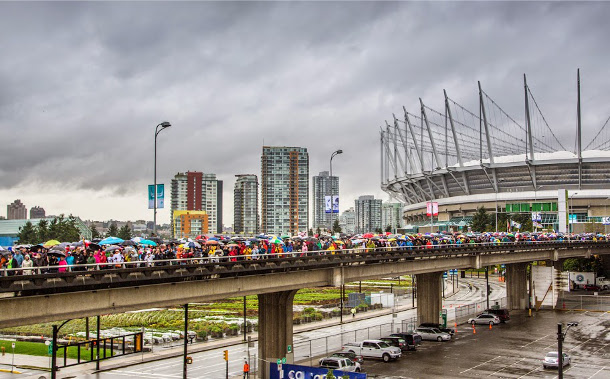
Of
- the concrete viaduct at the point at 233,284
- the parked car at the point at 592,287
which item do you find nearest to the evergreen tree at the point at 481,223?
the parked car at the point at 592,287

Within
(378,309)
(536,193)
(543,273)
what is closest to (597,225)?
(536,193)

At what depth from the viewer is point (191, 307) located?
89.7 meters

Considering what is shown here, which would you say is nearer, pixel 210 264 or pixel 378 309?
pixel 210 264

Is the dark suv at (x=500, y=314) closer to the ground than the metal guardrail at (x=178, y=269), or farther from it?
closer to the ground

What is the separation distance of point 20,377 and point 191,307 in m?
45.2

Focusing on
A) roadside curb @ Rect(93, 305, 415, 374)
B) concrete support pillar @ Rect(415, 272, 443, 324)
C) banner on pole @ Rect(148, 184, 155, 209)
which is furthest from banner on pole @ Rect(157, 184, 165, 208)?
concrete support pillar @ Rect(415, 272, 443, 324)

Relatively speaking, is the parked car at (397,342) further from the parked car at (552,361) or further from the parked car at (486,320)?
the parked car at (486,320)

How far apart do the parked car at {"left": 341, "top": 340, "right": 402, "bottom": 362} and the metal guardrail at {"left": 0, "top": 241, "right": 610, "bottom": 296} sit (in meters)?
6.96

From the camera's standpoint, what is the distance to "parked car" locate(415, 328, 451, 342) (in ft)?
189

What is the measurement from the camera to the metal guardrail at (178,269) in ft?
80.4

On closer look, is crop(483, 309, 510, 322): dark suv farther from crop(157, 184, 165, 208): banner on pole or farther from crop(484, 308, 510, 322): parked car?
crop(157, 184, 165, 208): banner on pole

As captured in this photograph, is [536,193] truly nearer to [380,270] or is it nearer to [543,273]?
[543,273]

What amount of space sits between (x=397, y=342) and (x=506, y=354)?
358 inches

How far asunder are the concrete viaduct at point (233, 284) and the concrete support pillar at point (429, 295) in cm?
10
